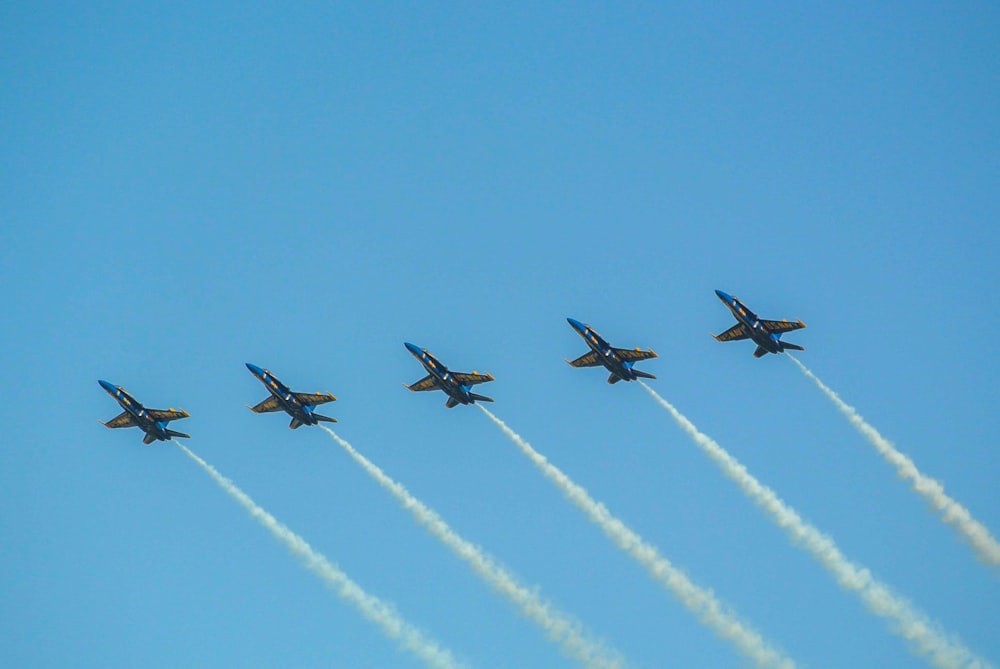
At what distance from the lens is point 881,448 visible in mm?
113062

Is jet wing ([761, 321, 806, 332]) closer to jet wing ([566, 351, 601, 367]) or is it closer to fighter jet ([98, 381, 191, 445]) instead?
jet wing ([566, 351, 601, 367])

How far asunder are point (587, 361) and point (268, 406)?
32.1 meters

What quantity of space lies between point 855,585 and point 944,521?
9672mm

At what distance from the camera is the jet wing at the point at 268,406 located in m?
119

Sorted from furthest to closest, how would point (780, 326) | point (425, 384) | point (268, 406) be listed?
point (268, 406)
point (425, 384)
point (780, 326)

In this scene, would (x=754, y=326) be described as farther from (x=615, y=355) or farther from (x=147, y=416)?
(x=147, y=416)

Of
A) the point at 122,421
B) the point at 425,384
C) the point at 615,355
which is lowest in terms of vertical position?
the point at 122,421

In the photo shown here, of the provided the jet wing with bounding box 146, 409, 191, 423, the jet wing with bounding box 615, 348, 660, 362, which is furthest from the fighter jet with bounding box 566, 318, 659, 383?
the jet wing with bounding box 146, 409, 191, 423

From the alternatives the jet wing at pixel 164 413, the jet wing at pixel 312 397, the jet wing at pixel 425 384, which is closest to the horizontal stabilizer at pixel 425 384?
the jet wing at pixel 425 384

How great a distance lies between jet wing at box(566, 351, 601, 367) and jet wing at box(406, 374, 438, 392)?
13.5 meters

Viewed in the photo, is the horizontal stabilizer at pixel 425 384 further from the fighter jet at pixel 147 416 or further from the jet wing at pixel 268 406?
the fighter jet at pixel 147 416

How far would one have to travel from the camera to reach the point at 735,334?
4594 inches

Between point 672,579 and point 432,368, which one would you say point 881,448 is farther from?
point 432,368

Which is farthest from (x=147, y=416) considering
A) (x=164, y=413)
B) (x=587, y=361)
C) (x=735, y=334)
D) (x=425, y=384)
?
(x=735, y=334)
